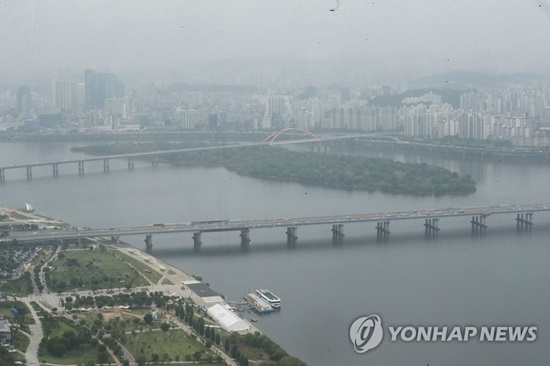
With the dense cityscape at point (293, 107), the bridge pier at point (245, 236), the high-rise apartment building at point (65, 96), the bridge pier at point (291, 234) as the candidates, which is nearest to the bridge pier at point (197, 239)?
the bridge pier at point (245, 236)

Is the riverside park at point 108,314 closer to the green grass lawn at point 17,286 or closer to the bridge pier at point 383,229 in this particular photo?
the green grass lawn at point 17,286

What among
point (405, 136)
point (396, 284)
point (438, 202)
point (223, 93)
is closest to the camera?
point (396, 284)

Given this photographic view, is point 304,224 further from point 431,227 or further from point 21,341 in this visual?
point 21,341

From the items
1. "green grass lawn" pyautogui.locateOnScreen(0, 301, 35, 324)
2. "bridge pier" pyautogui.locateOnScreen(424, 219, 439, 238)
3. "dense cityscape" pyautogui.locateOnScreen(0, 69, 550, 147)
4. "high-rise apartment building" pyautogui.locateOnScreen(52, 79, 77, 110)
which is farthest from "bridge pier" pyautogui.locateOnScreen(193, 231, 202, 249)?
"high-rise apartment building" pyautogui.locateOnScreen(52, 79, 77, 110)

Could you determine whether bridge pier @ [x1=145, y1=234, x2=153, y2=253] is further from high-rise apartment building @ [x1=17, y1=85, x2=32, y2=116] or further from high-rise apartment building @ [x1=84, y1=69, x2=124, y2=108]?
high-rise apartment building @ [x1=84, y1=69, x2=124, y2=108]

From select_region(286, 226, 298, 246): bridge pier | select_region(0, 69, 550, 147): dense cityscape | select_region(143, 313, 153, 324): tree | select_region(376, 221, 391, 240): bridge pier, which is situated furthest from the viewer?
select_region(0, 69, 550, 147): dense cityscape

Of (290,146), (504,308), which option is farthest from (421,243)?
(290,146)

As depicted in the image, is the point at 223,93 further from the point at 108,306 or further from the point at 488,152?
the point at 108,306
